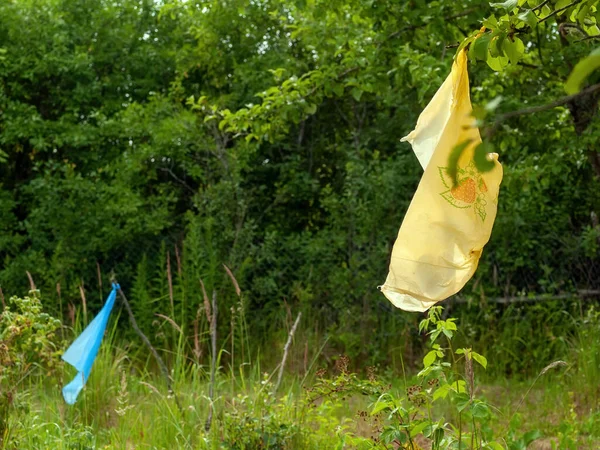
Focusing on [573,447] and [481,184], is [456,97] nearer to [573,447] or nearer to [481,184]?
[481,184]

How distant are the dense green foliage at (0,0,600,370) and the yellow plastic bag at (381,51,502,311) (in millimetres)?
3153

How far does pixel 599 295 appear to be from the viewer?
7500mm

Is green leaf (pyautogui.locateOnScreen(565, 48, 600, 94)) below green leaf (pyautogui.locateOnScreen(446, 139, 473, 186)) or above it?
above

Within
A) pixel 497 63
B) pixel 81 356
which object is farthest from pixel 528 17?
pixel 81 356

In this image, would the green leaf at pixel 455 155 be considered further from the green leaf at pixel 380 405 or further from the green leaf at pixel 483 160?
the green leaf at pixel 380 405

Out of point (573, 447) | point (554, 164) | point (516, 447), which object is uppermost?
point (554, 164)

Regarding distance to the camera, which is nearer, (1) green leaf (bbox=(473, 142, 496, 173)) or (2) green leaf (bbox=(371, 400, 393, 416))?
(1) green leaf (bbox=(473, 142, 496, 173))

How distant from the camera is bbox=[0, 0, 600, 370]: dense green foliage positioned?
6.96 meters

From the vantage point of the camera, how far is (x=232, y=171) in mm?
7957

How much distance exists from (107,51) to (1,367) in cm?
594

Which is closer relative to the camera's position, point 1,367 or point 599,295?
point 1,367

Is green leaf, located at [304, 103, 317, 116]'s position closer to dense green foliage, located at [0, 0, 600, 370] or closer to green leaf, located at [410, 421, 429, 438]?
dense green foliage, located at [0, 0, 600, 370]

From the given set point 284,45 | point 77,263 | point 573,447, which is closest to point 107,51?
point 284,45

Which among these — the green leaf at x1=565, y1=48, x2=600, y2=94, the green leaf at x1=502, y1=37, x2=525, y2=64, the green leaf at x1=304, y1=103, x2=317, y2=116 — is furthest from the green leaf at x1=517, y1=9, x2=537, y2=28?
the green leaf at x1=304, y1=103, x2=317, y2=116
